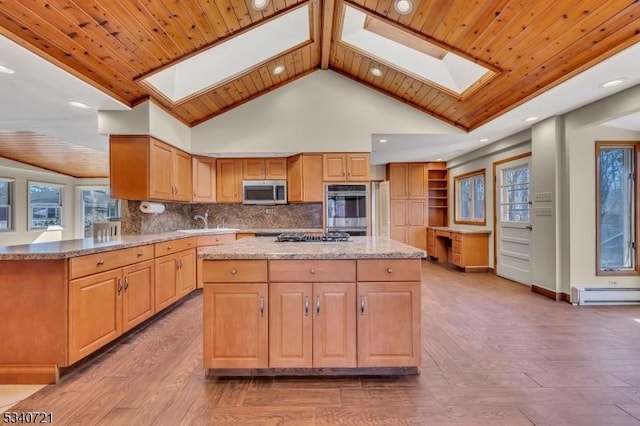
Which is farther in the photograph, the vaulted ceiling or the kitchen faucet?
the kitchen faucet

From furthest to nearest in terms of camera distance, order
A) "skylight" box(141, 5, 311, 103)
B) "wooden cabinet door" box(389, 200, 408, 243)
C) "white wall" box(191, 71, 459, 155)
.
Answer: "wooden cabinet door" box(389, 200, 408, 243) → "white wall" box(191, 71, 459, 155) → "skylight" box(141, 5, 311, 103)

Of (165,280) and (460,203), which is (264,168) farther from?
(460,203)

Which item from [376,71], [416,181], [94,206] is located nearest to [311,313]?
[376,71]

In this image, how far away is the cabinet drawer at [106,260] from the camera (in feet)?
7.58

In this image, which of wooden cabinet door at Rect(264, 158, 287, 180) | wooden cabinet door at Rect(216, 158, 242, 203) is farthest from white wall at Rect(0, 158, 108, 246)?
wooden cabinet door at Rect(264, 158, 287, 180)

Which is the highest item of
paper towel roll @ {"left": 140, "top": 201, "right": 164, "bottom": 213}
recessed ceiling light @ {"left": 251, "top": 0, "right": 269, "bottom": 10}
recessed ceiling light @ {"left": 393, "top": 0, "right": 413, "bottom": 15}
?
recessed ceiling light @ {"left": 251, "top": 0, "right": 269, "bottom": 10}

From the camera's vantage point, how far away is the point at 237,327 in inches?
85.8

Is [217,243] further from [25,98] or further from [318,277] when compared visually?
[318,277]

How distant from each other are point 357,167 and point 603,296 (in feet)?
11.7

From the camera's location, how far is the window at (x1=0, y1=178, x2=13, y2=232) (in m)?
6.75

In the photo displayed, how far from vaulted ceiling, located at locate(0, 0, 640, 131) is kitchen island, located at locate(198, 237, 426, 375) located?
77.5 inches

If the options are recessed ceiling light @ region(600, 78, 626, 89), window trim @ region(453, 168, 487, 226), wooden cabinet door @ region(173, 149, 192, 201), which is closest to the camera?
recessed ceiling light @ region(600, 78, 626, 89)

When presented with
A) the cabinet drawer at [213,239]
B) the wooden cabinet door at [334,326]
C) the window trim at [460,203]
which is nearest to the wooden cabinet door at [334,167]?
the cabinet drawer at [213,239]

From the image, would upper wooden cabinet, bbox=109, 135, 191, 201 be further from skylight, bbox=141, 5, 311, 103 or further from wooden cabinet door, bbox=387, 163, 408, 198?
wooden cabinet door, bbox=387, 163, 408, 198
